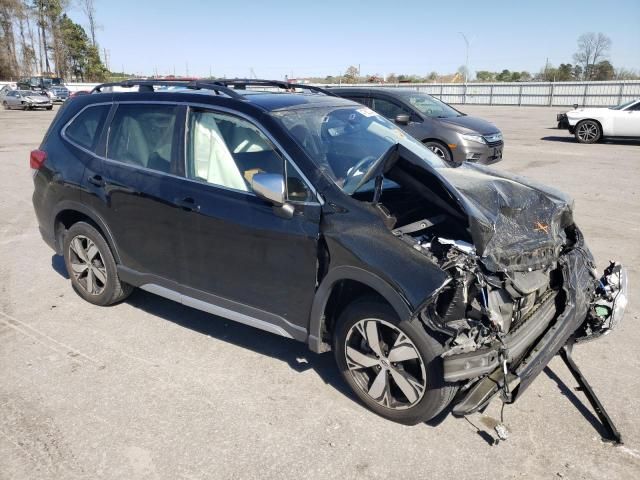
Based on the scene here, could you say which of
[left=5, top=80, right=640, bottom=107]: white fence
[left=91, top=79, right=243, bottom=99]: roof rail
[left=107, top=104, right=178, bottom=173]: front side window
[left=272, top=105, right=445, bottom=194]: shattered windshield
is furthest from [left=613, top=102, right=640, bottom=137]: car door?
[left=5, top=80, right=640, bottom=107]: white fence

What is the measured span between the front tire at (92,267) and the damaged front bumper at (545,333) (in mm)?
3089

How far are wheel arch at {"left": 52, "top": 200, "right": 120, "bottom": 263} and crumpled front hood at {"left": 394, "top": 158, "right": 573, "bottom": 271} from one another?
103 inches

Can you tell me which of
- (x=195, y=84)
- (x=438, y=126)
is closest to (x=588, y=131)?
(x=438, y=126)

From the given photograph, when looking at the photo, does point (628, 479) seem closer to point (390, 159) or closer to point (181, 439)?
point (390, 159)

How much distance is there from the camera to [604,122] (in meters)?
15.9

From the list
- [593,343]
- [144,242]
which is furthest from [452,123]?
[144,242]

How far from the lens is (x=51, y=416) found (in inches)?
128

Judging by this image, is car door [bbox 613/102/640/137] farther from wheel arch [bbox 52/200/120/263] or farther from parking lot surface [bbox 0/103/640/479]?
wheel arch [bbox 52/200/120/263]

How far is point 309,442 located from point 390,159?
1704 mm

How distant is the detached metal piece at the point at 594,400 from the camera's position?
118 inches

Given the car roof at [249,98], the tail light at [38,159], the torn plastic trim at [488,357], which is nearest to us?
the torn plastic trim at [488,357]

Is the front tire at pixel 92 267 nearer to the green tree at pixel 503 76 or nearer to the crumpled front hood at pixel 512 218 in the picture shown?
the crumpled front hood at pixel 512 218

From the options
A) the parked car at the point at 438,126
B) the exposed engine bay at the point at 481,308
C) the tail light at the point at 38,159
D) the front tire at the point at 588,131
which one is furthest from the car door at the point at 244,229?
the front tire at the point at 588,131

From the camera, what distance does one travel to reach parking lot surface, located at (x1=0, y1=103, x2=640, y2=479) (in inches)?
112
